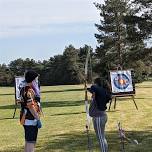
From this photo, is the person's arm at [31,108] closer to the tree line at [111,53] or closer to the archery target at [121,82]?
the tree line at [111,53]

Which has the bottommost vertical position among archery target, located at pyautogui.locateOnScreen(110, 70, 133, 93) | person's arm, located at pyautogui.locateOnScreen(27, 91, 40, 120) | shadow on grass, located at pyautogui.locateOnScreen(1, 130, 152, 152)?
shadow on grass, located at pyautogui.locateOnScreen(1, 130, 152, 152)

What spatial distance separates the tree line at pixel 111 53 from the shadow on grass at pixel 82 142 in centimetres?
226

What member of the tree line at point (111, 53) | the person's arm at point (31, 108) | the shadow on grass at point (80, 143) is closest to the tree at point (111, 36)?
the tree line at point (111, 53)

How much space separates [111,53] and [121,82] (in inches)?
1694

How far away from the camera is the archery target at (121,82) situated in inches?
1178

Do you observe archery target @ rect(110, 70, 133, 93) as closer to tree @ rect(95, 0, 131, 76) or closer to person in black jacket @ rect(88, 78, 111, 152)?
person in black jacket @ rect(88, 78, 111, 152)

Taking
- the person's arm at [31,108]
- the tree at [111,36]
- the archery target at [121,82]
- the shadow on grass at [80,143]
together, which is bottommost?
the shadow on grass at [80,143]

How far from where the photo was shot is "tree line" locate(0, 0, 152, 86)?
1902 inches

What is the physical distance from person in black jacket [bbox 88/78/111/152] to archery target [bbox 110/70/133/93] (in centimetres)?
1781

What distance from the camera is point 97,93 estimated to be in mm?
11906

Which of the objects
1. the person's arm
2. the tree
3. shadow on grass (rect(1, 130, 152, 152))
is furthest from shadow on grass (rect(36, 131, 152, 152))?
the tree

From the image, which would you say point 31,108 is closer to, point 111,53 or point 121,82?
point 121,82

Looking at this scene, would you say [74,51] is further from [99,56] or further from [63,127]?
[63,127]

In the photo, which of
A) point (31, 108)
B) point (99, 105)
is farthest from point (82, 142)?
point (31, 108)
